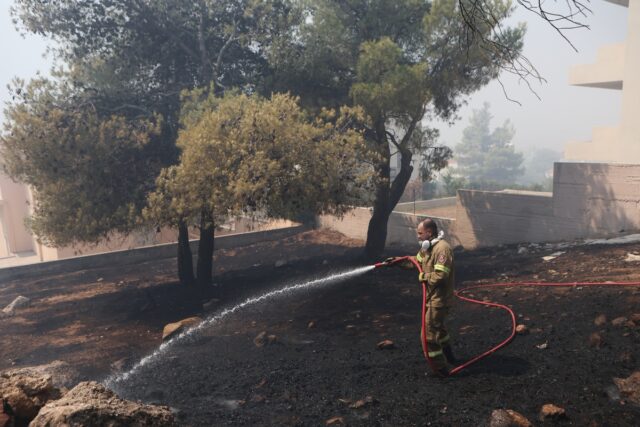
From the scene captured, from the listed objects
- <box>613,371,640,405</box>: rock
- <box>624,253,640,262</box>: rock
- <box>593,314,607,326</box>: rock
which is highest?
<box>624,253,640,262</box>: rock

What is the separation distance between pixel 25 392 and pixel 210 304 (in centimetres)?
734

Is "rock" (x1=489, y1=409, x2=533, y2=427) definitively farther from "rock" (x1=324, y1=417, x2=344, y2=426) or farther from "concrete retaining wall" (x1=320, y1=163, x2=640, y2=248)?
"concrete retaining wall" (x1=320, y1=163, x2=640, y2=248)

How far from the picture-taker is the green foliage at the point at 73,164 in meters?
11.1

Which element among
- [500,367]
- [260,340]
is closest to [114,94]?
[260,340]

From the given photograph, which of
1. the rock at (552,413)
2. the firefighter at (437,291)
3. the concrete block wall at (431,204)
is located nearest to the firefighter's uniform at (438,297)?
the firefighter at (437,291)

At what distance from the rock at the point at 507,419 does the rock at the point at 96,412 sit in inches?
114

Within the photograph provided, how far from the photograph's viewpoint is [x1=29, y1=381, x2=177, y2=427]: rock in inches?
146

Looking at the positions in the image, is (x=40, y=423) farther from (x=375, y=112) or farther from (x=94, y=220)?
(x=375, y=112)

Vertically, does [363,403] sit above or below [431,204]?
below

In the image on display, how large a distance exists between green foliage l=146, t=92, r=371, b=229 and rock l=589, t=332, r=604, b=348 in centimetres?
600

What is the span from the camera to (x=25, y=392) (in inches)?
172

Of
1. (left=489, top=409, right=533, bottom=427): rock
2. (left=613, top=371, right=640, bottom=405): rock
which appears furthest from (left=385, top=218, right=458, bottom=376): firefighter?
(left=613, top=371, right=640, bottom=405): rock

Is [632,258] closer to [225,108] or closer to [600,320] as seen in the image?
[600,320]

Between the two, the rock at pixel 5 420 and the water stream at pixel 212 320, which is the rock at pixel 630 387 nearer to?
the water stream at pixel 212 320
